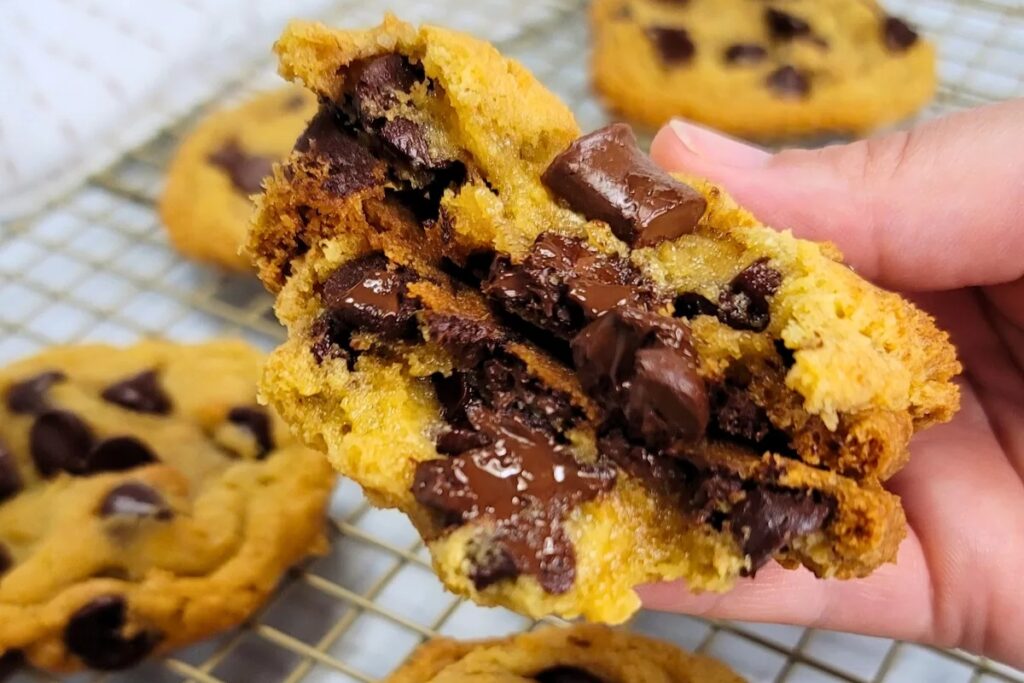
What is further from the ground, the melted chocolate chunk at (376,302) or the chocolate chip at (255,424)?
the melted chocolate chunk at (376,302)

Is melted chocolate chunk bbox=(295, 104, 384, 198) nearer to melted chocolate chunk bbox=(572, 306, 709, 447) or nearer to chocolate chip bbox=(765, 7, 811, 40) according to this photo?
melted chocolate chunk bbox=(572, 306, 709, 447)

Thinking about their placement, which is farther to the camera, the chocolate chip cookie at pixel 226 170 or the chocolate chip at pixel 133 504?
the chocolate chip cookie at pixel 226 170

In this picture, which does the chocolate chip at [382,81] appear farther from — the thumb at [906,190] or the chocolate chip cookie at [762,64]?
the chocolate chip cookie at [762,64]

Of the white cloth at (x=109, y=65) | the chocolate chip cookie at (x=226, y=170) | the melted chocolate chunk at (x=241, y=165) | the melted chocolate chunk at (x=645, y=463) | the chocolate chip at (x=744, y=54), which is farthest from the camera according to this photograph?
the chocolate chip at (x=744, y=54)

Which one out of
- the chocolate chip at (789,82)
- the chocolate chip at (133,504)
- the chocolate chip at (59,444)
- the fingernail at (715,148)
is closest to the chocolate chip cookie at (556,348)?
the fingernail at (715,148)

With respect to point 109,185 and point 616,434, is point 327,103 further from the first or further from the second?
point 109,185

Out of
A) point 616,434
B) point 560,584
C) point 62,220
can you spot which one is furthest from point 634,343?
point 62,220

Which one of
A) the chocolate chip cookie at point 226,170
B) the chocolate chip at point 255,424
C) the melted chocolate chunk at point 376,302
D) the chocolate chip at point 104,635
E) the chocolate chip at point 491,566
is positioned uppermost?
the melted chocolate chunk at point 376,302
